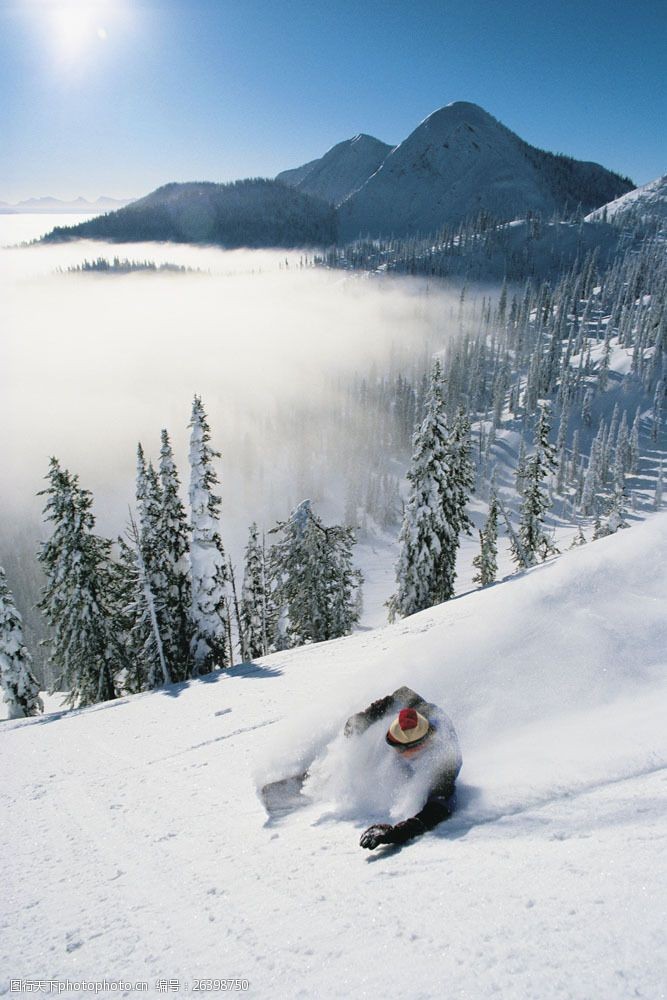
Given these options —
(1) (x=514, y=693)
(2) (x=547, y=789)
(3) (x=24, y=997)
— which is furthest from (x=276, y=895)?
(1) (x=514, y=693)

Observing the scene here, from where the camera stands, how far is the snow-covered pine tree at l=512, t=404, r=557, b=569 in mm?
35625

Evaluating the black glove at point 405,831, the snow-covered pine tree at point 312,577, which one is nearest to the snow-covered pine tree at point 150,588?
the snow-covered pine tree at point 312,577

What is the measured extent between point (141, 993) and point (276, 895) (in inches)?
58.7

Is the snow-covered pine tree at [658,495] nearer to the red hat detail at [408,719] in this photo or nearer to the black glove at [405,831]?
the red hat detail at [408,719]

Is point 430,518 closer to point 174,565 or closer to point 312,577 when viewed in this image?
point 312,577

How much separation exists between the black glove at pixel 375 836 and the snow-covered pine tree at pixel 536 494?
3263cm

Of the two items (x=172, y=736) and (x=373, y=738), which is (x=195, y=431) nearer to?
(x=172, y=736)

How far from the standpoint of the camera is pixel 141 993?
4484 millimetres

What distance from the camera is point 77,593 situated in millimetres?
25250

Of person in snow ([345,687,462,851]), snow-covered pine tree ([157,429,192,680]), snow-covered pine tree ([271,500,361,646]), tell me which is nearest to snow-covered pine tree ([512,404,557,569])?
snow-covered pine tree ([271,500,361,646])

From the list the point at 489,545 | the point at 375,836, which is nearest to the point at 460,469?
the point at 489,545

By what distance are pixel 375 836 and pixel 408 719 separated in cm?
133

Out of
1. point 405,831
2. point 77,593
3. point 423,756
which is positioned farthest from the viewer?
point 77,593

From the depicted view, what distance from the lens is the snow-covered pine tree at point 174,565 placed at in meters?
27.0
